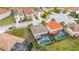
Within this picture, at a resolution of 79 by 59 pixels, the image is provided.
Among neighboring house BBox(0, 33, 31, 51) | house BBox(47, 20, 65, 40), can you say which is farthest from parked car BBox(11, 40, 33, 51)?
house BBox(47, 20, 65, 40)

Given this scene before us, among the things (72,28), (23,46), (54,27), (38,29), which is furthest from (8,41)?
(72,28)

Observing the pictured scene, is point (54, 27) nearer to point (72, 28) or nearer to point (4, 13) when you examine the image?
point (72, 28)

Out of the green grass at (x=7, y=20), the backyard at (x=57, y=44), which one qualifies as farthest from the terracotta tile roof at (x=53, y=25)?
the green grass at (x=7, y=20)

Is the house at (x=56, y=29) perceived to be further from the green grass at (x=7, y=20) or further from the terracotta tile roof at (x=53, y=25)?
the green grass at (x=7, y=20)

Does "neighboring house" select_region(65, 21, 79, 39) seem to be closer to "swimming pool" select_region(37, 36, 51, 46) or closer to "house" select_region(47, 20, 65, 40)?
"house" select_region(47, 20, 65, 40)
